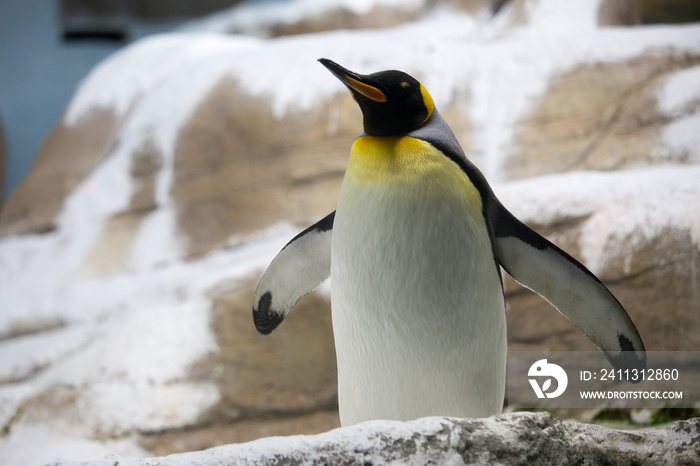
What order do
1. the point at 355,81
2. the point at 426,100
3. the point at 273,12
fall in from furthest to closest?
the point at 273,12 < the point at 426,100 < the point at 355,81

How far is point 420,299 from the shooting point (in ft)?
5.05

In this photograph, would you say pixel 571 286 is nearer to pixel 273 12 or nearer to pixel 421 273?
pixel 421 273

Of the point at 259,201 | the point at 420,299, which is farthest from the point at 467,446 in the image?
the point at 259,201

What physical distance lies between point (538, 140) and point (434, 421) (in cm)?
244

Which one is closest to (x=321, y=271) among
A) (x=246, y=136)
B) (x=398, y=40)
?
(x=246, y=136)

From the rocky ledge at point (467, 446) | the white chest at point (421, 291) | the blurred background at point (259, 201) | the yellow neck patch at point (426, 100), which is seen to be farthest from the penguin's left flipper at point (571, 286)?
the blurred background at point (259, 201)

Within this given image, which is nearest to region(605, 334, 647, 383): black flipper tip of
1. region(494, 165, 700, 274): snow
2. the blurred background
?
the blurred background

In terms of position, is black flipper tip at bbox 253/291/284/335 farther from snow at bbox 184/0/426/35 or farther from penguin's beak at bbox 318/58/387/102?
snow at bbox 184/0/426/35

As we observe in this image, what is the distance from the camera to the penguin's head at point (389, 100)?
59.7 inches

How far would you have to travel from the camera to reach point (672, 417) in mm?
2203
